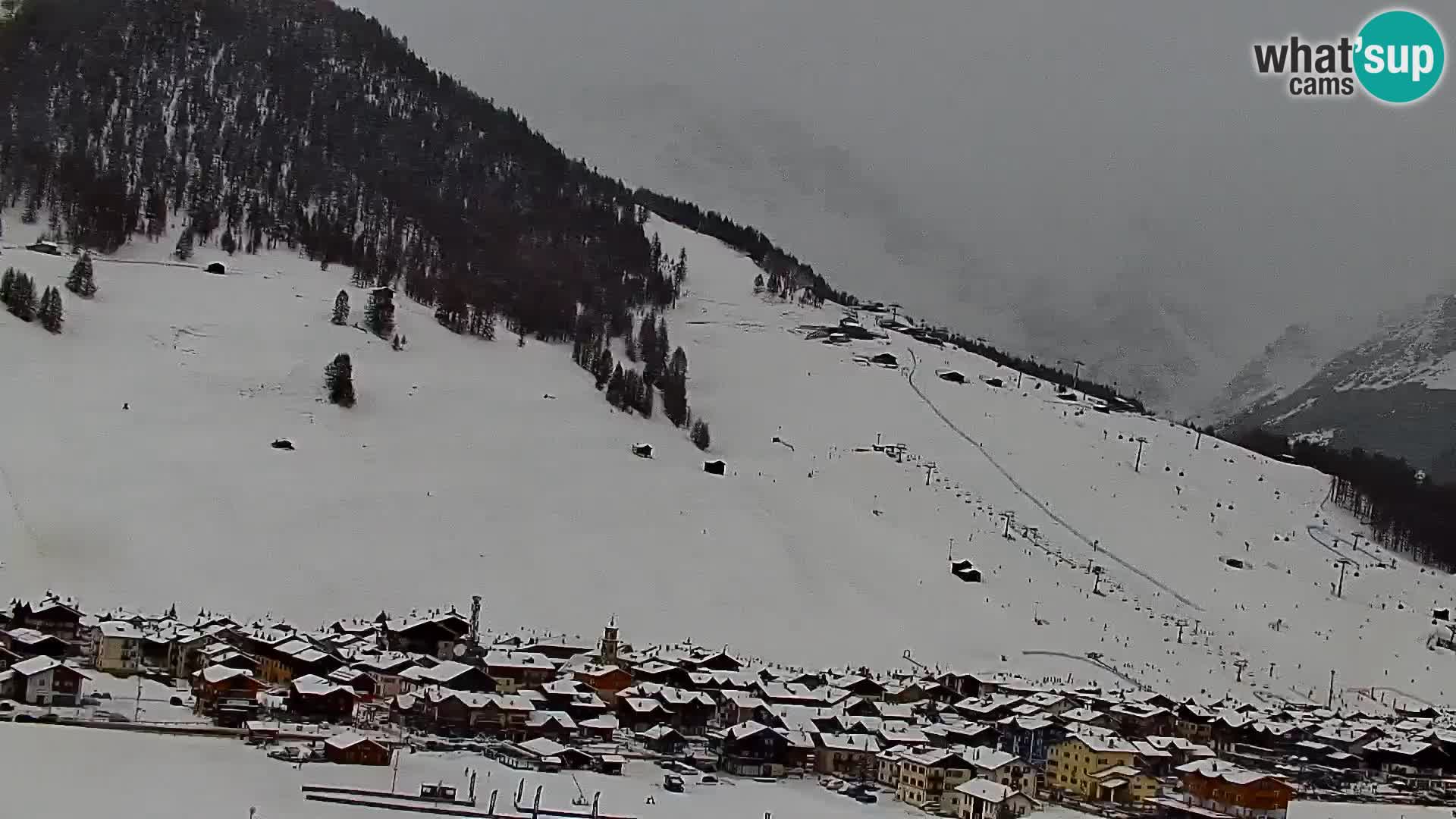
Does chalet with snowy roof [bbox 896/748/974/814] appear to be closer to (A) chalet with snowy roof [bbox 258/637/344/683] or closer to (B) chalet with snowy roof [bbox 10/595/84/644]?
(A) chalet with snowy roof [bbox 258/637/344/683]

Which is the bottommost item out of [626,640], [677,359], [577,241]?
[626,640]

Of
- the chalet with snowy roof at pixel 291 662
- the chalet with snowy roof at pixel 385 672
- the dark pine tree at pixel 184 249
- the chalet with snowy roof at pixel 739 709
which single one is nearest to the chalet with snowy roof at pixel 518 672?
the chalet with snowy roof at pixel 385 672

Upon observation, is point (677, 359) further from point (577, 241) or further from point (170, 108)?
point (170, 108)

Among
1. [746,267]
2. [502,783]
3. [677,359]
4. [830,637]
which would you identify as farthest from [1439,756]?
[746,267]

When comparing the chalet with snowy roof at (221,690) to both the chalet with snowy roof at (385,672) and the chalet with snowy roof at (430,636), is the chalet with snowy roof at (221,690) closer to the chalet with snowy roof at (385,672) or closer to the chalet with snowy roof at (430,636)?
the chalet with snowy roof at (385,672)

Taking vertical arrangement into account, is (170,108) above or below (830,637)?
above

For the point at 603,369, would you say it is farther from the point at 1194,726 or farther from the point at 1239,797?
the point at 1239,797
